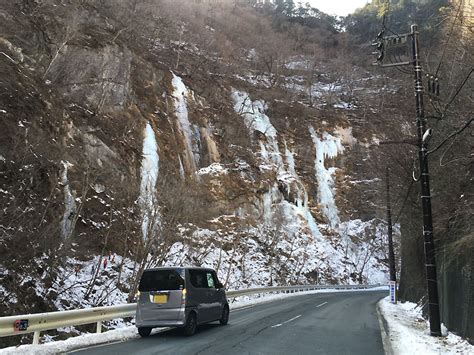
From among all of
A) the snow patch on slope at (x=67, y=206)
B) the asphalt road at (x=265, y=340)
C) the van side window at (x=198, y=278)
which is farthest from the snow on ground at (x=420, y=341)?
the snow patch on slope at (x=67, y=206)

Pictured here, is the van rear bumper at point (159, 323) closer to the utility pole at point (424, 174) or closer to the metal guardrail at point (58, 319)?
the metal guardrail at point (58, 319)

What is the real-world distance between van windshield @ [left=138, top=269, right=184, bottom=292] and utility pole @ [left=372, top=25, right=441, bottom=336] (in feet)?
21.8

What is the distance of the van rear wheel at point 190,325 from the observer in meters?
11.4

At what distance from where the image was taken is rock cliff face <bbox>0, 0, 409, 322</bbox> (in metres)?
17.6

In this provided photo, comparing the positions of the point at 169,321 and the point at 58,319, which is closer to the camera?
the point at 58,319

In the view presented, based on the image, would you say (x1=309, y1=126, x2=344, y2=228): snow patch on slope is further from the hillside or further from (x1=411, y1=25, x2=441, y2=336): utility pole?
(x1=411, y1=25, x2=441, y2=336): utility pole

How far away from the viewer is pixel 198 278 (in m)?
12.5

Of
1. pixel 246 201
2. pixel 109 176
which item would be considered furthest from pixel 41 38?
pixel 246 201

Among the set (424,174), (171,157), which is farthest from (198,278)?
(171,157)

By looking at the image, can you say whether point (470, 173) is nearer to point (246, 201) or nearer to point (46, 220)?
point (46, 220)

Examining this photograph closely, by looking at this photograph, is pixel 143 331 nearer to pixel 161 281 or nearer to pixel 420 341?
pixel 161 281

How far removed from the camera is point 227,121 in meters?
49.2

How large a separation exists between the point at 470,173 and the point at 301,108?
50.9 meters

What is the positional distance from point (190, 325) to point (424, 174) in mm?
7825
